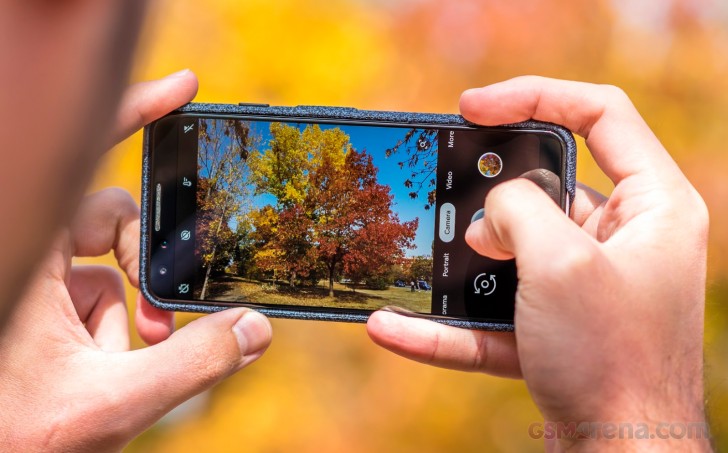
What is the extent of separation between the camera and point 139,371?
566mm

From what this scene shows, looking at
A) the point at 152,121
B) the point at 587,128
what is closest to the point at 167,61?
the point at 152,121

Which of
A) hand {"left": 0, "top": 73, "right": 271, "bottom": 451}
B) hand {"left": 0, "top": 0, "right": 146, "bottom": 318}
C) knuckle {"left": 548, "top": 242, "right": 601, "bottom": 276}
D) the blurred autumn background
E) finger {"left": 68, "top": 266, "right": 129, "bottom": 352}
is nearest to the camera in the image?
hand {"left": 0, "top": 0, "right": 146, "bottom": 318}

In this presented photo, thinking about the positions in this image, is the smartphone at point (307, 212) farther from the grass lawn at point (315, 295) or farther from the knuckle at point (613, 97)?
the knuckle at point (613, 97)

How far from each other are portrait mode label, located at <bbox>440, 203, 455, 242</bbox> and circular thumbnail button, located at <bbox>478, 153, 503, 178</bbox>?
0.05 m

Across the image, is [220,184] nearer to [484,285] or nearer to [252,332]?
[252,332]

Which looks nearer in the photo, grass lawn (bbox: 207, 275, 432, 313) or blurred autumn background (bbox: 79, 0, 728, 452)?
grass lawn (bbox: 207, 275, 432, 313)

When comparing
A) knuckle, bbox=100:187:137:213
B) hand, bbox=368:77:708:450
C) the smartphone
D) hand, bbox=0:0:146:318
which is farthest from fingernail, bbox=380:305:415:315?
hand, bbox=0:0:146:318

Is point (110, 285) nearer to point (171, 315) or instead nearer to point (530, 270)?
point (171, 315)

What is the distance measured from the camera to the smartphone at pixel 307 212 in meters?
0.64

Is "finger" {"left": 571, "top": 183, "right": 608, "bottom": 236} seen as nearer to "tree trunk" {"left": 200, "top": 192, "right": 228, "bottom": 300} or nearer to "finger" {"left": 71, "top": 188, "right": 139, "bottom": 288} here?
"tree trunk" {"left": 200, "top": 192, "right": 228, "bottom": 300}

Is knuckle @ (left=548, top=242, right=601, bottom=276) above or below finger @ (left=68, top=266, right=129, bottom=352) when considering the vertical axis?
above

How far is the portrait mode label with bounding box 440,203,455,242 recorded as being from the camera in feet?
2.09

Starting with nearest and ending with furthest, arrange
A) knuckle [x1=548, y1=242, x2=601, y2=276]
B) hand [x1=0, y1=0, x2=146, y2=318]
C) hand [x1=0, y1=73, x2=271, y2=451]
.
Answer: hand [x1=0, y1=0, x2=146, y2=318]
knuckle [x1=548, y1=242, x2=601, y2=276]
hand [x1=0, y1=73, x2=271, y2=451]

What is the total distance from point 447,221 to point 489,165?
7 centimetres
